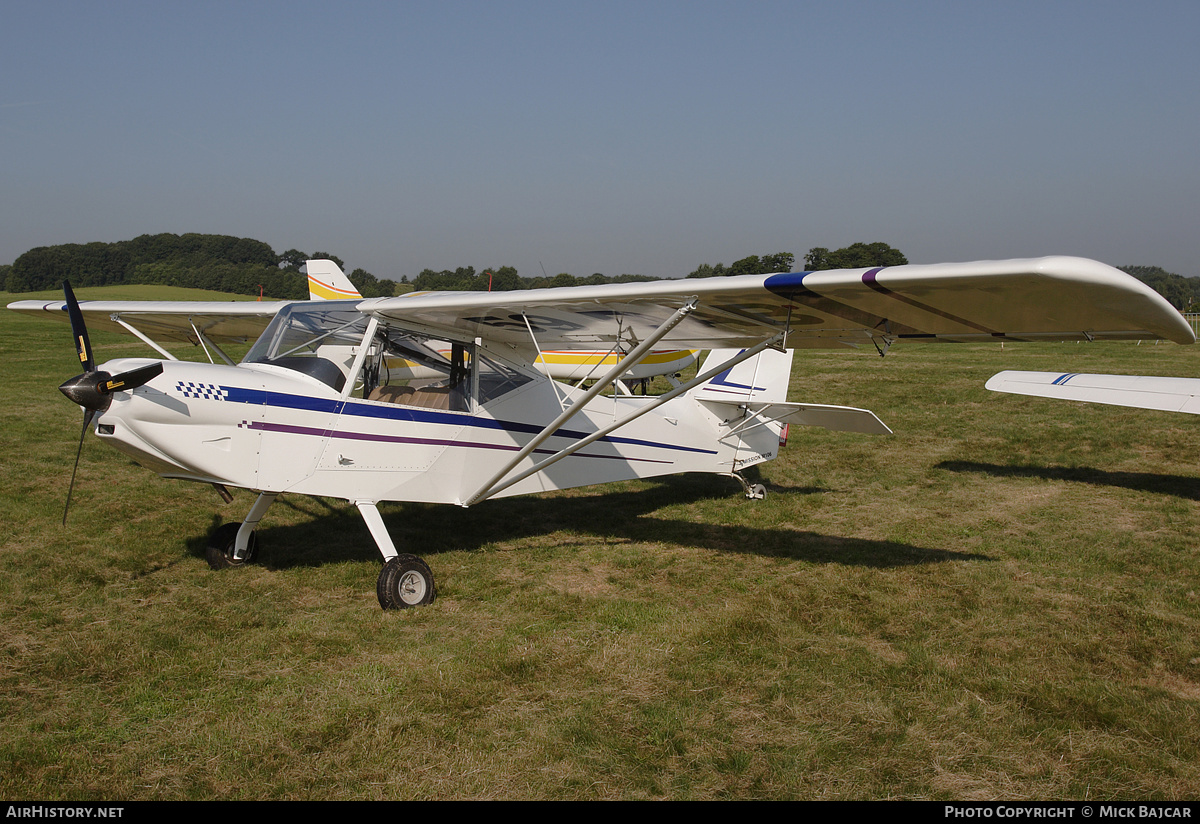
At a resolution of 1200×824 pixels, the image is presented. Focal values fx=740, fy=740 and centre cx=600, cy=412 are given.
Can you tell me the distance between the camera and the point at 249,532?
18.5ft

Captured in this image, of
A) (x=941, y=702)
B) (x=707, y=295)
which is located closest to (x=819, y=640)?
(x=941, y=702)

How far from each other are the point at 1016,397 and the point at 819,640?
13.3 metres

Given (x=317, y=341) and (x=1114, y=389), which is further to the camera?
(x=1114, y=389)

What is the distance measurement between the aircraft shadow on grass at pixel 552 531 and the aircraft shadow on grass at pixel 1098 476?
9.31 feet

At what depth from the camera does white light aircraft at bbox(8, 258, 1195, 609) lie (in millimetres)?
3787

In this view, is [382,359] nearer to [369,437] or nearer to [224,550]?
[369,437]

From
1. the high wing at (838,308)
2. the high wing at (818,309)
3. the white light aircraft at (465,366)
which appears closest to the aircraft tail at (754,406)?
the white light aircraft at (465,366)

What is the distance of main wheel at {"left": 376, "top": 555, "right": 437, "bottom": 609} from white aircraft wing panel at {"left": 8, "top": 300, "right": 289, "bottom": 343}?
219cm

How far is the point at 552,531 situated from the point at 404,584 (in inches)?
89.1

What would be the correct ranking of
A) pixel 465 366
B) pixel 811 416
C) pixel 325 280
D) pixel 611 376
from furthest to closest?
pixel 325 280
pixel 811 416
pixel 465 366
pixel 611 376

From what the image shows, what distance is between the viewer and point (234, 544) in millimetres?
5633

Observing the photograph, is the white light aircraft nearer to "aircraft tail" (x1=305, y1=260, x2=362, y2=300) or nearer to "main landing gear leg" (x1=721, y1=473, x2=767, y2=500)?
"main landing gear leg" (x1=721, y1=473, x2=767, y2=500)

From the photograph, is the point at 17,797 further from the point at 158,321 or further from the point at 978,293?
the point at 158,321

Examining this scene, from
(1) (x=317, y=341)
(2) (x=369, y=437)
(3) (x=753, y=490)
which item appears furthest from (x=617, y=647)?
(3) (x=753, y=490)
